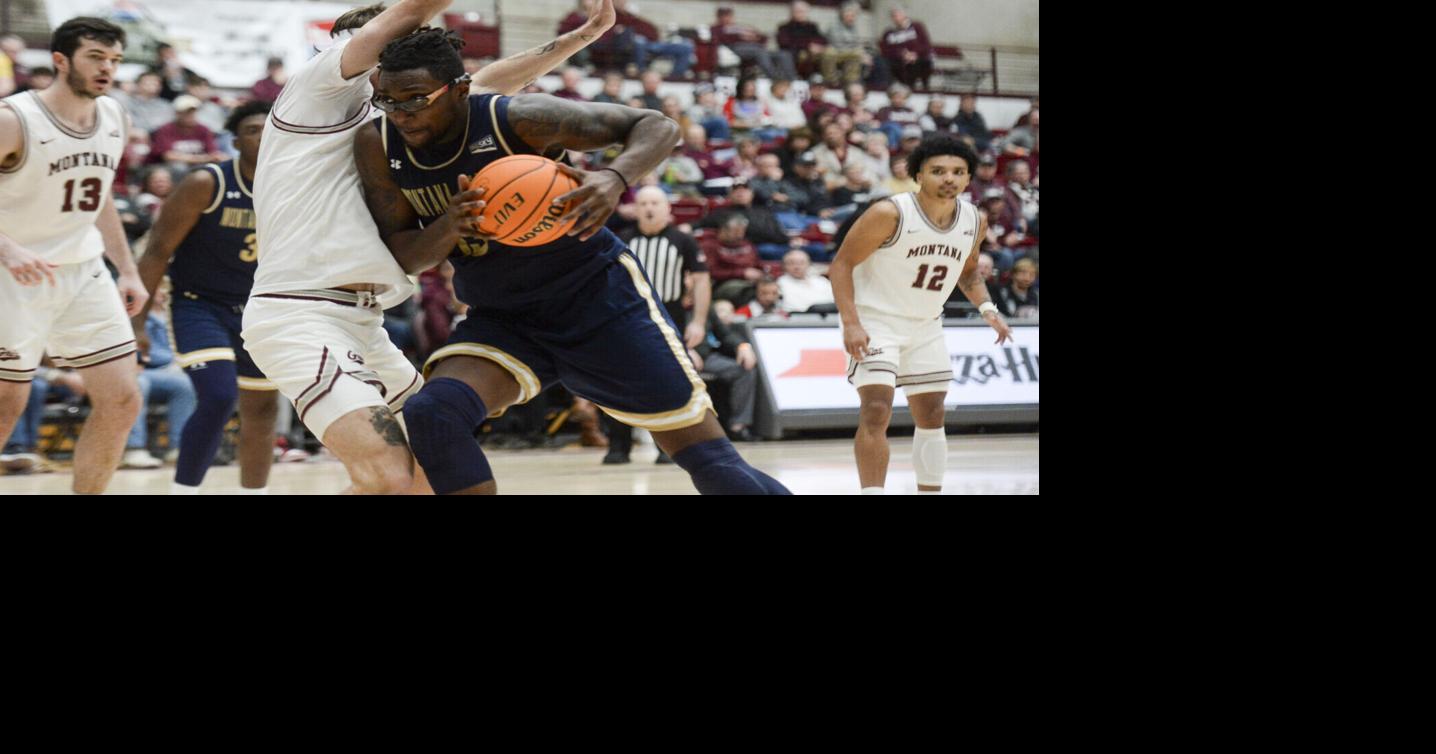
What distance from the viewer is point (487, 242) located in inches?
129

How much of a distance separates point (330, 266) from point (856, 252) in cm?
207

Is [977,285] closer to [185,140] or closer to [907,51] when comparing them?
[185,140]

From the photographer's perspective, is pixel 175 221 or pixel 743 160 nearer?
pixel 175 221

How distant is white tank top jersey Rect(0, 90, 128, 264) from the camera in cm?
430

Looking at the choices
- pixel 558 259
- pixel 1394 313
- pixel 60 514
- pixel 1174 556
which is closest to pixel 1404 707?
pixel 1174 556

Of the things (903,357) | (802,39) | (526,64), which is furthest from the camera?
(802,39)

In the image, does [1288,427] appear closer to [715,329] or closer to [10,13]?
[715,329]

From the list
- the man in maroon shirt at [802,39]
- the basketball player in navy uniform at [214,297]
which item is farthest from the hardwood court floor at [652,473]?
the man in maroon shirt at [802,39]

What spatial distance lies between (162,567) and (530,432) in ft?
18.2

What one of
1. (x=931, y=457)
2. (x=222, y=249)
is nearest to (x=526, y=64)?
(x=222, y=249)

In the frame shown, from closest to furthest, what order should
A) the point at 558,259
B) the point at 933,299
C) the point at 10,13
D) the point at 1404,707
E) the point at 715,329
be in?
the point at 1404,707, the point at 558,259, the point at 933,299, the point at 715,329, the point at 10,13

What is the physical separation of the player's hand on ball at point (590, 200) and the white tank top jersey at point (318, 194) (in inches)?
25.8

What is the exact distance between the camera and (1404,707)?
9.45 ft

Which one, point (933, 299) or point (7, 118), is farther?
point (933, 299)
